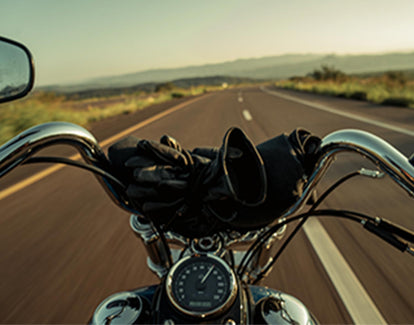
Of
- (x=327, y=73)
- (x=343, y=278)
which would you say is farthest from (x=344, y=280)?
(x=327, y=73)

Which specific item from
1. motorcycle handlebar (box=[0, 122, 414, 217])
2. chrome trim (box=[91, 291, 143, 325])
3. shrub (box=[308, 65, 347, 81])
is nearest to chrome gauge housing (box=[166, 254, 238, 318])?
chrome trim (box=[91, 291, 143, 325])

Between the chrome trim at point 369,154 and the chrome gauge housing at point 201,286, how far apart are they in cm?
37

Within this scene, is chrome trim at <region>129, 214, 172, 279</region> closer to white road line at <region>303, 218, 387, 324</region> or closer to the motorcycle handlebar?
the motorcycle handlebar

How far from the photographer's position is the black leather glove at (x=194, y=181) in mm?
886

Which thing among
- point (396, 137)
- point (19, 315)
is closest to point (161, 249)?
point (19, 315)

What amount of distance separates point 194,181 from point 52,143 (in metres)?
0.43

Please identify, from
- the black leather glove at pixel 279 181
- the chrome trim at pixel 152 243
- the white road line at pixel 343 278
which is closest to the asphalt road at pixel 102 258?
the white road line at pixel 343 278

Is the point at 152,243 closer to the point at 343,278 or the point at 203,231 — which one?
the point at 203,231

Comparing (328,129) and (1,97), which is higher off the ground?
(1,97)

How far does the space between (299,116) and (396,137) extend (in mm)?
4050

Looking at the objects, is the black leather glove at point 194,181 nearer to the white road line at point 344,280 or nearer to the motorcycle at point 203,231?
the motorcycle at point 203,231

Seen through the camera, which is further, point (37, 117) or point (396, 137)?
point (37, 117)

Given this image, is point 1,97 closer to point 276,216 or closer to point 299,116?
point 276,216

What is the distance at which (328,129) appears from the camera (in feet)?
25.5
